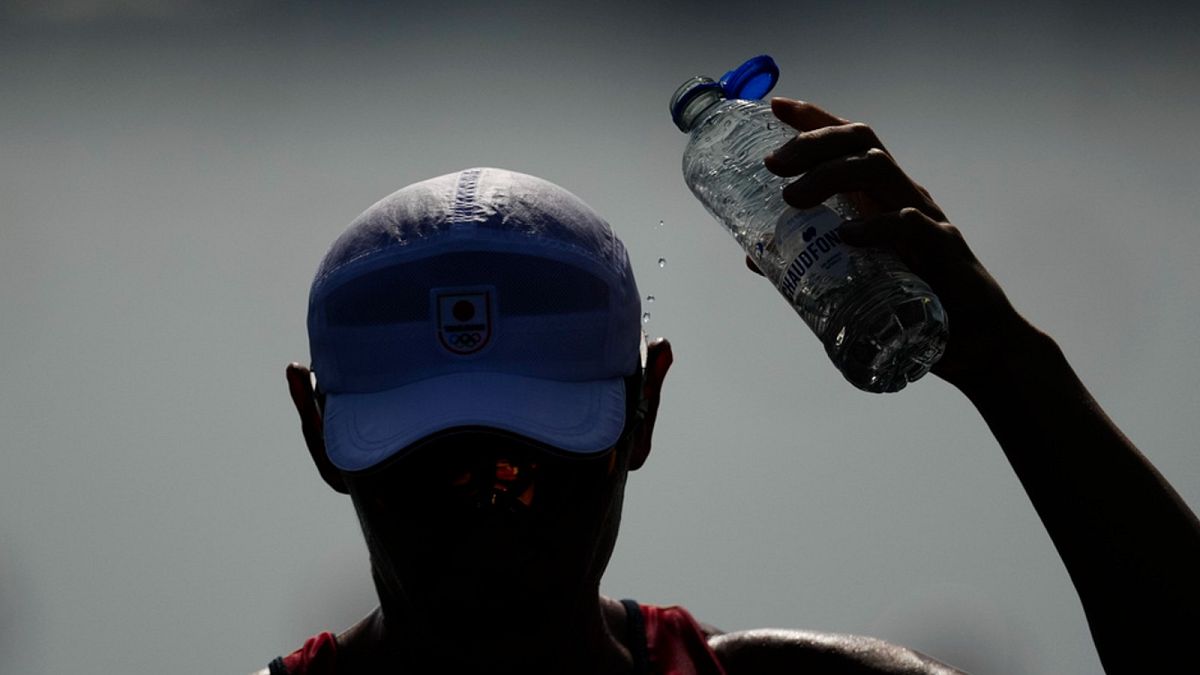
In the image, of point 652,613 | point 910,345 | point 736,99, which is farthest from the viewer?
point 652,613

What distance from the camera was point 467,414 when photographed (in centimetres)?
205

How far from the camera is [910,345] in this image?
2.22 meters

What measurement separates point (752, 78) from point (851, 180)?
303 mm

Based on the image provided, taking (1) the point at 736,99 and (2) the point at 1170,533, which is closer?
(2) the point at 1170,533

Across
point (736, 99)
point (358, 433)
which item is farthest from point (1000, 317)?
point (358, 433)

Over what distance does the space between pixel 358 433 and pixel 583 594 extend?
0.48 metres

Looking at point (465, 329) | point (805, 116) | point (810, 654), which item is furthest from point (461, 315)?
point (810, 654)

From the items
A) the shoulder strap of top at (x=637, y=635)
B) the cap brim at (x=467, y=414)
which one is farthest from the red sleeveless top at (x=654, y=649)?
the cap brim at (x=467, y=414)

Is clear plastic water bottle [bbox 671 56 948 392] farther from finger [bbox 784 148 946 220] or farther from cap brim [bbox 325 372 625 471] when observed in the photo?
cap brim [bbox 325 372 625 471]

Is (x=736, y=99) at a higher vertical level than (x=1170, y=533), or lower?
higher

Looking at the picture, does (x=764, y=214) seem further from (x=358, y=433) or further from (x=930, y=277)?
(x=358, y=433)

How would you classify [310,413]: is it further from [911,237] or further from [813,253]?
[911,237]

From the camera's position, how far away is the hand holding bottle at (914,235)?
213 centimetres

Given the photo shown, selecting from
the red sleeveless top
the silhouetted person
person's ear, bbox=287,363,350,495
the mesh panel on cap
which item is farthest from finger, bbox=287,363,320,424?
the red sleeveless top
